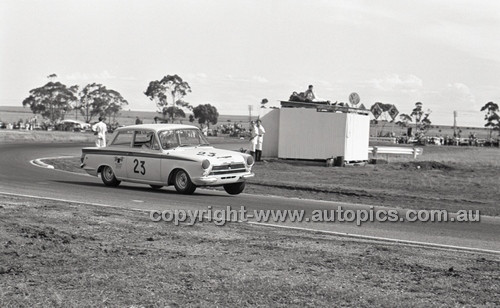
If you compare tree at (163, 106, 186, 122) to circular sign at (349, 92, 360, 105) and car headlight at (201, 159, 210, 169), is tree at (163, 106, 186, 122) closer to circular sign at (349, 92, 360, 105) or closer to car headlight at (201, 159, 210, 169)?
circular sign at (349, 92, 360, 105)

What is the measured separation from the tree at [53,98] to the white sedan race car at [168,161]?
95.2 metres

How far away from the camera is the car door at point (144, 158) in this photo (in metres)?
16.4

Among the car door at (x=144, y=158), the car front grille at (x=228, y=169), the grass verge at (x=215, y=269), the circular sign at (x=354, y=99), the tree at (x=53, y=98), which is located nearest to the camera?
the grass verge at (x=215, y=269)

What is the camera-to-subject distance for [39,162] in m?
26.5

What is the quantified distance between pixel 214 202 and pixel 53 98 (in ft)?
328

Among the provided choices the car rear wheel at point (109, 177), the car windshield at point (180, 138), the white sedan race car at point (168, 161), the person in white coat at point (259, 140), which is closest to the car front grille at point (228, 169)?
the white sedan race car at point (168, 161)

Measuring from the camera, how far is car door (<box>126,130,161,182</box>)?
1644 centimetres

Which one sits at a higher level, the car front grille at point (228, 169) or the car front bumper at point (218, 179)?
the car front grille at point (228, 169)

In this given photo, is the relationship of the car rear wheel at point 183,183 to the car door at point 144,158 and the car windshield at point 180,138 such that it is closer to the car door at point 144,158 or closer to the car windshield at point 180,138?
the car door at point 144,158

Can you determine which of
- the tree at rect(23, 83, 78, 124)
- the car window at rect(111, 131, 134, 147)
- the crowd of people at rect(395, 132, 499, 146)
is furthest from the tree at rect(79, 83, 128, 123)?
the car window at rect(111, 131, 134, 147)

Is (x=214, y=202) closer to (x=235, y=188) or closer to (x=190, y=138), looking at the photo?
(x=235, y=188)

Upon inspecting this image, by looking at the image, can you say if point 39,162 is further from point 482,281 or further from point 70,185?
point 482,281

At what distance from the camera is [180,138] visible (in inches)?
661

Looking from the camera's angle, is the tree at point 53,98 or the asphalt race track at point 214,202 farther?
the tree at point 53,98
